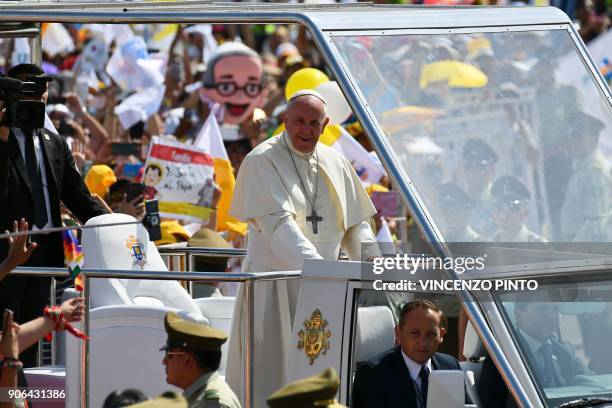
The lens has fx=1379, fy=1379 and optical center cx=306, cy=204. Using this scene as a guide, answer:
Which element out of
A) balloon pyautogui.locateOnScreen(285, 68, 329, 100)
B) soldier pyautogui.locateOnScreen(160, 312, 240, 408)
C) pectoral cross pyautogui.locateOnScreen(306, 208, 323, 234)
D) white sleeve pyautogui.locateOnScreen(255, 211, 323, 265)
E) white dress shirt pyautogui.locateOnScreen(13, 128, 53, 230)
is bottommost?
soldier pyautogui.locateOnScreen(160, 312, 240, 408)

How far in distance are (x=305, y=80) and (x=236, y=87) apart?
263 cm

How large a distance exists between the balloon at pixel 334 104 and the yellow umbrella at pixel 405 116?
4.92 meters

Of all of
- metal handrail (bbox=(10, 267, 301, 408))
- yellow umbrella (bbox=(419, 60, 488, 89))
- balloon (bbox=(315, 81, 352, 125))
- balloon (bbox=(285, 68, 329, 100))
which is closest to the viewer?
metal handrail (bbox=(10, 267, 301, 408))

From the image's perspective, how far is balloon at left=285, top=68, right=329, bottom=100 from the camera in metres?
12.5

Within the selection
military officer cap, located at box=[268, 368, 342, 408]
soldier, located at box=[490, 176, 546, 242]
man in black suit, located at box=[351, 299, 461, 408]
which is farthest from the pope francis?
military officer cap, located at box=[268, 368, 342, 408]

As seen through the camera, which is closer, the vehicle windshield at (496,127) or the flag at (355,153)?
the vehicle windshield at (496,127)

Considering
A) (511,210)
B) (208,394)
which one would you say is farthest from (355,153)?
(208,394)

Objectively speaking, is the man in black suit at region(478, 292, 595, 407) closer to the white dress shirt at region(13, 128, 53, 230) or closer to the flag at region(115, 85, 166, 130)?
the white dress shirt at region(13, 128, 53, 230)

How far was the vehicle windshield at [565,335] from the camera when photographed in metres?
5.92

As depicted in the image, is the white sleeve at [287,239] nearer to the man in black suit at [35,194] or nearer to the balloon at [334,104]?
the man in black suit at [35,194]

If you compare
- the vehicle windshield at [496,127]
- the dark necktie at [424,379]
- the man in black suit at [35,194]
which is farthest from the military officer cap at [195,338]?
the man in black suit at [35,194]

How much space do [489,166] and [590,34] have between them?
44.4 feet

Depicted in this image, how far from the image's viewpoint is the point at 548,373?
5.94 m

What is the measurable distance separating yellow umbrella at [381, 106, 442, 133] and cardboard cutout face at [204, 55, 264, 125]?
8010 millimetres
